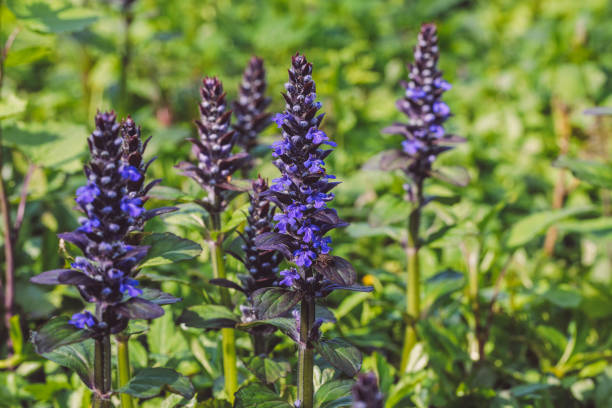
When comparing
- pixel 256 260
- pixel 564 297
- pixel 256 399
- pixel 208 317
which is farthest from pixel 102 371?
pixel 564 297

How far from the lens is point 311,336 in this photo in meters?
Answer: 1.92

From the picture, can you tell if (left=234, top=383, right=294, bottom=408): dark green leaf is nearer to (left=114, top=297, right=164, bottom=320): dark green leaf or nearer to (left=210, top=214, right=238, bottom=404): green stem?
(left=210, top=214, right=238, bottom=404): green stem

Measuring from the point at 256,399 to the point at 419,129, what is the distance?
143cm

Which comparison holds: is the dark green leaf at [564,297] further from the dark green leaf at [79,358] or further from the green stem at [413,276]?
the dark green leaf at [79,358]

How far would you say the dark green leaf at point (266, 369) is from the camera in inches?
81.8

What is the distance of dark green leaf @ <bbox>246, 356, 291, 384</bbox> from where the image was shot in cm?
208

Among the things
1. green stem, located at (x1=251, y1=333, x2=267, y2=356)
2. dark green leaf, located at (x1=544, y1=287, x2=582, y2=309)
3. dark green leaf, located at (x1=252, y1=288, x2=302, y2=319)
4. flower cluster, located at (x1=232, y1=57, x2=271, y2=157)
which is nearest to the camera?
dark green leaf, located at (x1=252, y1=288, x2=302, y2=319)

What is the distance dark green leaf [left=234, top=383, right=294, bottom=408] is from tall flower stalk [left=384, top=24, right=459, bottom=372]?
1.09 metres

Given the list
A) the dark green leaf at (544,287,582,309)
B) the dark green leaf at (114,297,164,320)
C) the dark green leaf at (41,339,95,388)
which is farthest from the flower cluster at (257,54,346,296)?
the dark green leaf at (544,287,582,309)

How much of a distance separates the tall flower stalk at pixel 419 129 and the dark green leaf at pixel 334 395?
3.04 ft

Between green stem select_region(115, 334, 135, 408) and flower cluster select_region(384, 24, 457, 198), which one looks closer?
green stem select_region(115, 334, 135, 408)

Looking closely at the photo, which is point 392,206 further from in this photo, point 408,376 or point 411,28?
point 411,28

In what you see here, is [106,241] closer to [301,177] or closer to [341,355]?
[301,177]

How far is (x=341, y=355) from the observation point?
188 centimetres
